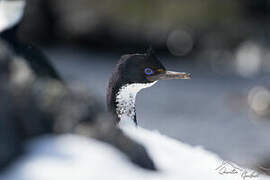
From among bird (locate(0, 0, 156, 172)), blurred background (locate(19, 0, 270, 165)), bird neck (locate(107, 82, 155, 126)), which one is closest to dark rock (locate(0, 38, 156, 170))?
bird (locate(0, 0, 156, 172))

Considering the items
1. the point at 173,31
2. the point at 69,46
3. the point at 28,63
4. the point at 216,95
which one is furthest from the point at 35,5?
the point at 28,63

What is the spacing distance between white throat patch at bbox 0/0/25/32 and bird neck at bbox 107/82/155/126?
791mm

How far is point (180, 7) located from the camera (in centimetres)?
799

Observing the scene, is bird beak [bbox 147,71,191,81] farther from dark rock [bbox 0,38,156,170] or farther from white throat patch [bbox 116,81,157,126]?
dark rock [bbox 0,38,156,170]

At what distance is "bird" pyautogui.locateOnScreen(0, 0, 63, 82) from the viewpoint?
103 cm

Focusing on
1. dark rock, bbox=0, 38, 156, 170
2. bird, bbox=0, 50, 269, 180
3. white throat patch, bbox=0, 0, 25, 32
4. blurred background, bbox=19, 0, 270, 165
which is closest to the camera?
bird, bbox=0, 50, 269, 180

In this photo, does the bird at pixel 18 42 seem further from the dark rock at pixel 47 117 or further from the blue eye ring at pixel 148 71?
the blue eye ring at pixel 148 71

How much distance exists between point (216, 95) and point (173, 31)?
1.53 meters

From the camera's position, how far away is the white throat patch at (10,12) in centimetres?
149

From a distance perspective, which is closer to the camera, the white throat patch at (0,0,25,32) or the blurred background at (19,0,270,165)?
the white throat patch at (0,0,25,32)

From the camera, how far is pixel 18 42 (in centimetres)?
131

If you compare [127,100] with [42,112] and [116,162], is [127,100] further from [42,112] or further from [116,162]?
[42,112]

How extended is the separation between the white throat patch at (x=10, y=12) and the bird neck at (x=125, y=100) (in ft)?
2.60

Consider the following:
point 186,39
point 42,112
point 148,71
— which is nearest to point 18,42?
point 42,112
